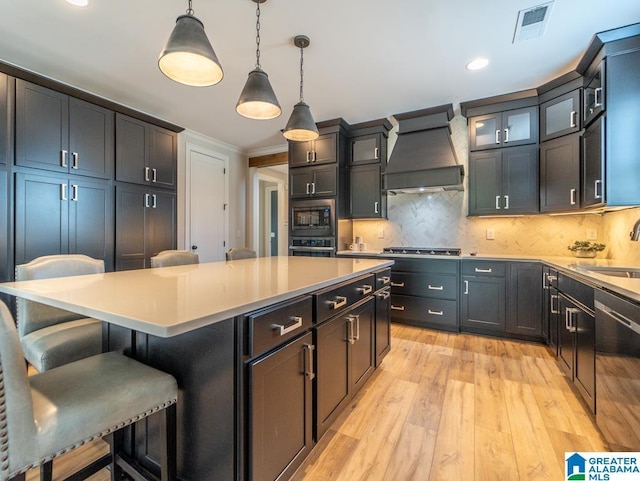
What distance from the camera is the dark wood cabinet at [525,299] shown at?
2.98m

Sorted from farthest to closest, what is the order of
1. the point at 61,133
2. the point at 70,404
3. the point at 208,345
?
the point at 61,133
the point at 208,345
the point at 70,404

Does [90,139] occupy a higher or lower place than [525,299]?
higher

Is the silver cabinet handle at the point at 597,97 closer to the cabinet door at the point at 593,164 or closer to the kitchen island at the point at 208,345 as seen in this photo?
the cabinet door at the point at 593,164

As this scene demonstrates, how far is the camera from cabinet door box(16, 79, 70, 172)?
8.45 ft

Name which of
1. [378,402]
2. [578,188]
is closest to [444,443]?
[378,402]

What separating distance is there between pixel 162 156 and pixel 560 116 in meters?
4.68

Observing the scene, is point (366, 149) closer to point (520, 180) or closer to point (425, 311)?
point (520, 180)

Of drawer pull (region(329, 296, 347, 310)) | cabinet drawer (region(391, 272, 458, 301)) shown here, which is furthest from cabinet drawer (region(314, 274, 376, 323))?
cabinet drawer (region(391, 272, 458, 301))

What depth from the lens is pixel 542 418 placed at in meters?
1.80

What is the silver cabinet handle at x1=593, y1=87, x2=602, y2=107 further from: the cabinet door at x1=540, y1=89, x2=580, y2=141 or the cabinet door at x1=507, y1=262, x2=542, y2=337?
the cabinet door at x1=507, y1=262, x2=542, y2=337

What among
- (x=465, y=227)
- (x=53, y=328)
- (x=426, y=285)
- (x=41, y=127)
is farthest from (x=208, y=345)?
(x=465, y=227)

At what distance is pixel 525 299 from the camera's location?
9.96 feet

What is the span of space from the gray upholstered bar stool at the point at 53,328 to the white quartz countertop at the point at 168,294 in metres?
0.40

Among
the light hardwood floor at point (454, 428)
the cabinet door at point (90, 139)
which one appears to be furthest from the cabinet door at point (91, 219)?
the light hardwood floor at point (454, 428)
